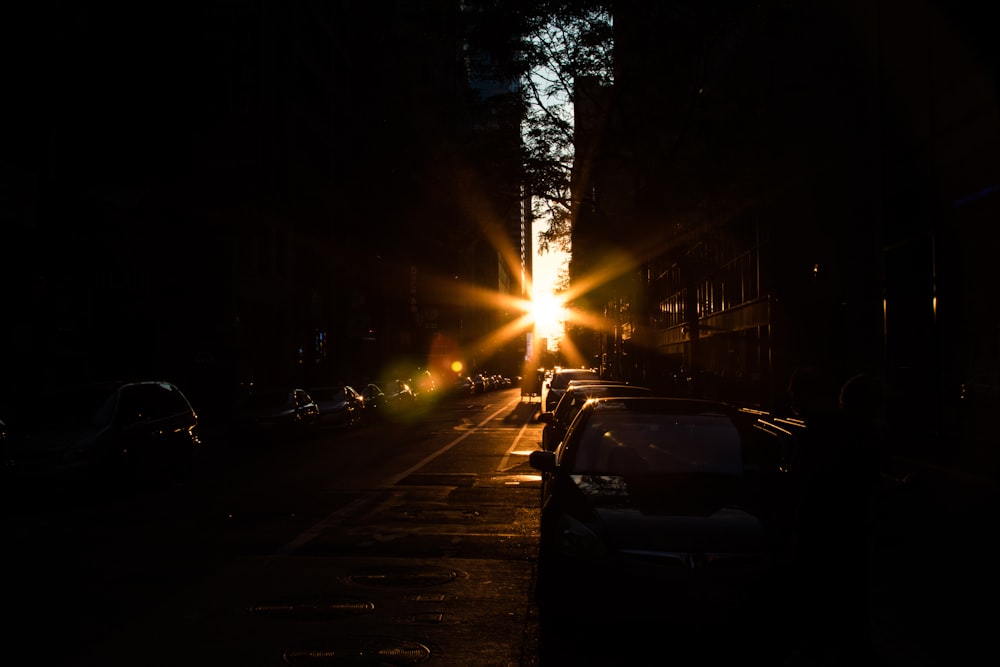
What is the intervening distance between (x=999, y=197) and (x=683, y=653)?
1113 centimetres

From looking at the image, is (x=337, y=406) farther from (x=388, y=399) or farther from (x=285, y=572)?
(x=285, y=572)

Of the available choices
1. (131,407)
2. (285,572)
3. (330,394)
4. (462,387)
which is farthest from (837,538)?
(462,387)

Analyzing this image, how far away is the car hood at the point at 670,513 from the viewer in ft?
19.7

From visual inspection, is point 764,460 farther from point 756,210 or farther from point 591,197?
point 756,210

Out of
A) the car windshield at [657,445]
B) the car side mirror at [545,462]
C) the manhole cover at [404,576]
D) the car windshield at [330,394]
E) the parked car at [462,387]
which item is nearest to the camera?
the car windshield at [657,445]

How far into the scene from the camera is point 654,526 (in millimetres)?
6094

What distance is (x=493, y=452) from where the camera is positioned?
21875mm

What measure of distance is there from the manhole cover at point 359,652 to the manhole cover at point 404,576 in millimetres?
1721

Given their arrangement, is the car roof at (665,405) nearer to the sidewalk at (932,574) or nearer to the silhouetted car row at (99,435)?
the sidewalk at (932,574)

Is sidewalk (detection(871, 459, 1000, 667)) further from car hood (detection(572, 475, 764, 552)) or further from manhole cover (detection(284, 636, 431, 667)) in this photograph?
manhole cover (detection(284, 636, 431, 667))

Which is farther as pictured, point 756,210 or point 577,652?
point 756,210

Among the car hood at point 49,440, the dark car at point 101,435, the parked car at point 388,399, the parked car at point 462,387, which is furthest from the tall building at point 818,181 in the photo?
the parked car at point 462,387

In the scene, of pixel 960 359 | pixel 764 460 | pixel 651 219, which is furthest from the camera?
pixel 651 219

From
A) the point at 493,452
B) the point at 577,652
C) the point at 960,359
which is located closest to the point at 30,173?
the point at 493,452
